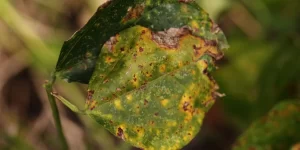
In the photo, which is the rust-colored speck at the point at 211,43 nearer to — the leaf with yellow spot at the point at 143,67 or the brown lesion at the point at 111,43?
the leaf with yellow spot at the point at 143,67

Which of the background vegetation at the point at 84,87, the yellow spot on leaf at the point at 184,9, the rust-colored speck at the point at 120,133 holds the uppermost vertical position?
the yellow spot on leaf at the point at 184,9

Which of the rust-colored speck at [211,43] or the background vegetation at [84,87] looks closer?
the rust-colored speck at [211,43]

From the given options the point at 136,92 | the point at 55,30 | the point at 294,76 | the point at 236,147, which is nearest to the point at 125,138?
the point at 136,92

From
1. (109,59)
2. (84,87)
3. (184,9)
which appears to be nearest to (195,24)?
(184,9)

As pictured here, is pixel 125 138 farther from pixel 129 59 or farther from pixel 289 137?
pixel 289 137

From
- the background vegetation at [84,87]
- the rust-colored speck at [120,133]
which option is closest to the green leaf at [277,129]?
the background vegetation at [84,87]

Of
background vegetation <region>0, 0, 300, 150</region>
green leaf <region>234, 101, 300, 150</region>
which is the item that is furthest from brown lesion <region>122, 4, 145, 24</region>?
background vegetation <region>0, 0, 300, 150</region>

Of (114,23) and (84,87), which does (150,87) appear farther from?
(84,87)
